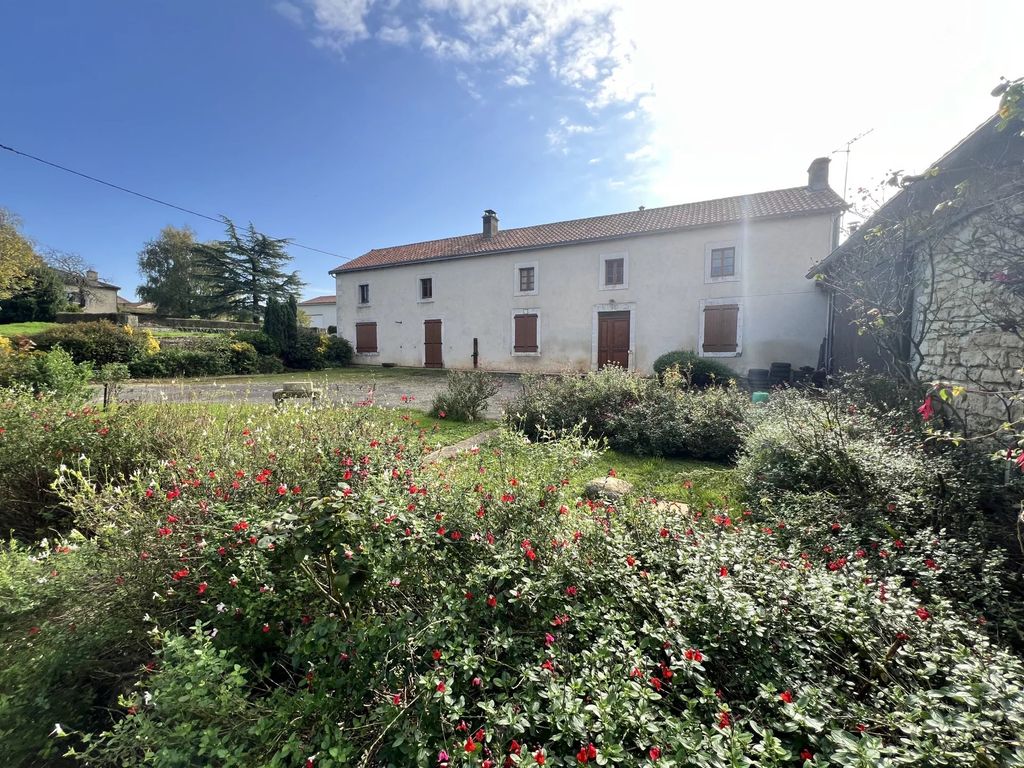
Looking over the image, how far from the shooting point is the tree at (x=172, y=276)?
30.9 meters

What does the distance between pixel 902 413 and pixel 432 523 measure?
14.4 ft

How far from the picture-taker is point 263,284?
2794 centimetres

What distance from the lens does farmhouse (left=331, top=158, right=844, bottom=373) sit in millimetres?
12312

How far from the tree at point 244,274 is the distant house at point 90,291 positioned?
30.8 ft

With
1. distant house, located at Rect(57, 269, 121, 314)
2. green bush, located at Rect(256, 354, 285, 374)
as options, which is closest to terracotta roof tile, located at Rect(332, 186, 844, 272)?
green bush, located at Rect(256, 354, 285, 374)

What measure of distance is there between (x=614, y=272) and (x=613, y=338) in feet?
7.50

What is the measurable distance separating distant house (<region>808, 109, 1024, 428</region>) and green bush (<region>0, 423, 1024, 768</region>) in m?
2.05

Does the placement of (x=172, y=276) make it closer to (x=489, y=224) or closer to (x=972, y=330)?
(x=489, y=224)

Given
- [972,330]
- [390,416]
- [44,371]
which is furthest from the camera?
[44,371]

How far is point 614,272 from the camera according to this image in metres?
15.0

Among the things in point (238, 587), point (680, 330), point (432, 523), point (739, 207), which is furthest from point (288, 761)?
point (739, 207)

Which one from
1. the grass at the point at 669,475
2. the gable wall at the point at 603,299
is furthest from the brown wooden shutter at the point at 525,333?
the grass at the point at 669,475

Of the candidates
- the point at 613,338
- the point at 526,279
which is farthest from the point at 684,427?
the point at 526,279

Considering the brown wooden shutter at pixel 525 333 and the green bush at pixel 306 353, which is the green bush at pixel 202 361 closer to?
the green bush at pixel 306 353
